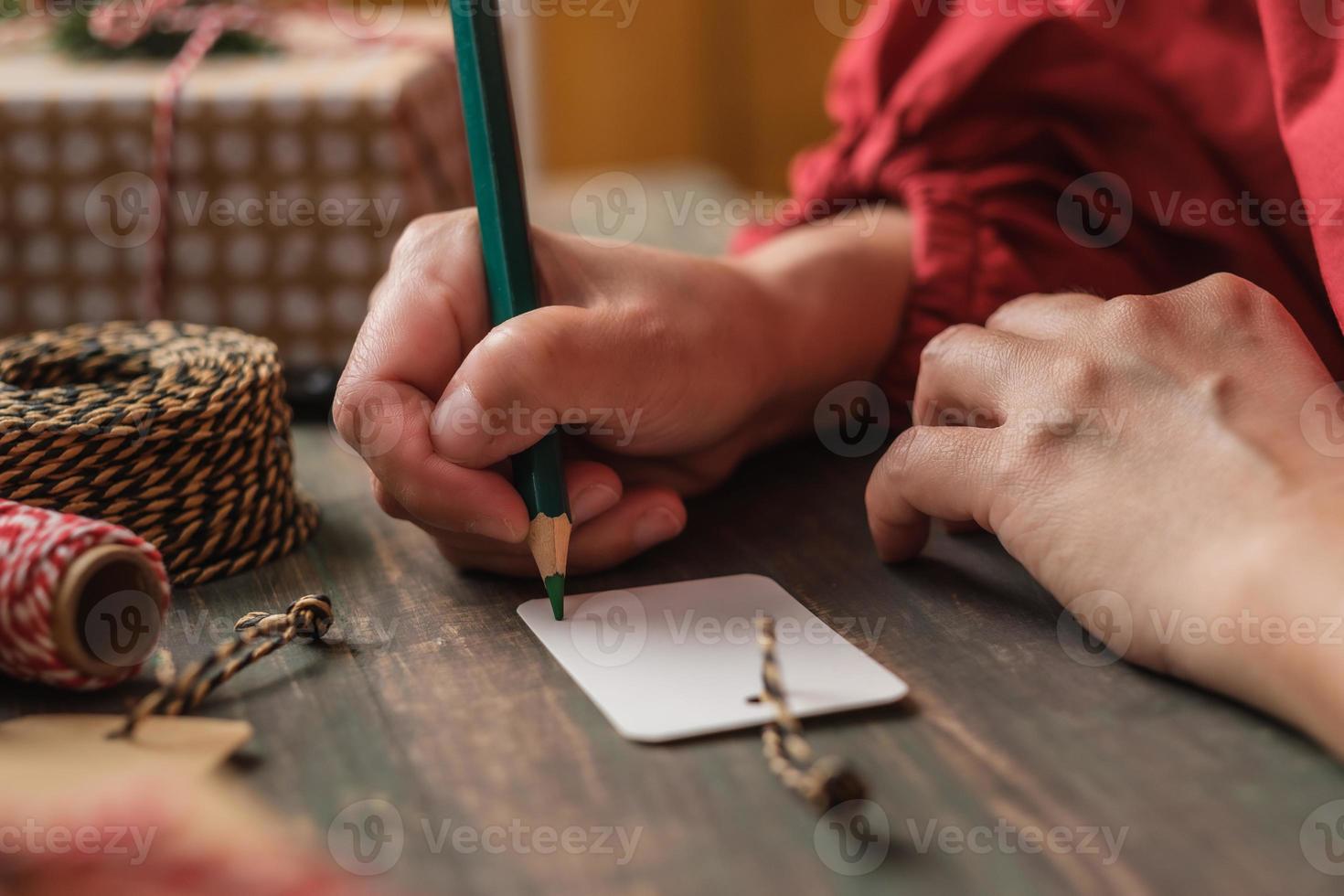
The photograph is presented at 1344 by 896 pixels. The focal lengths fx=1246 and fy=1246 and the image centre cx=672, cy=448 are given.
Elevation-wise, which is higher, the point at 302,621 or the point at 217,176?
the point at 217,176

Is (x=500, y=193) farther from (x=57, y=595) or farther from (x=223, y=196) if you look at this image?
(x=223, y=196)

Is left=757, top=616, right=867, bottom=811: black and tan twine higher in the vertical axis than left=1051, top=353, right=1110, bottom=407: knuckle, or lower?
lower

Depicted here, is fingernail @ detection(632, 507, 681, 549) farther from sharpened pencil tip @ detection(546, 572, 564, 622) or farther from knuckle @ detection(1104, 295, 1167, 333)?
knuckle @ detection(1104, 295, 1167, 333)

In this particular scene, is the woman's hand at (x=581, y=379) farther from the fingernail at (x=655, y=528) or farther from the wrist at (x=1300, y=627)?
the wrist at (x=1300, y=627)

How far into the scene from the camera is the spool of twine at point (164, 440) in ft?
1.62

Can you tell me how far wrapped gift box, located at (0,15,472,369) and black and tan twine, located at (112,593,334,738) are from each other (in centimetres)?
40

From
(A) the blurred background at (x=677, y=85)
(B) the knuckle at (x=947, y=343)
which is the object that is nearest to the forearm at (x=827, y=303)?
(B) the knuckle at (x=947, y=343)

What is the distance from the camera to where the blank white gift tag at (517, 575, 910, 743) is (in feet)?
1.34

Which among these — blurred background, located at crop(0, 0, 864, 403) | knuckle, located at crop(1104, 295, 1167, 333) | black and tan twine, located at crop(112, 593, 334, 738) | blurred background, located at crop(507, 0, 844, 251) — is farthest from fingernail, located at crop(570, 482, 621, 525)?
blurred background, located at crop(507, 0, 844, 251)

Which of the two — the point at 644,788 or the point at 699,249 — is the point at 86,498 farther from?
the point at 699,249

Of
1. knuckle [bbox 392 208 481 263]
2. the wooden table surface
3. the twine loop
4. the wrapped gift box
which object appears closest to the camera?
the wooden table surface

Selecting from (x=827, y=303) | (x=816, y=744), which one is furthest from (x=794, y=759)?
(x=827, y=303)

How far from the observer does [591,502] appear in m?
0.54

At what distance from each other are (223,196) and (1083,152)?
0.55 meters
